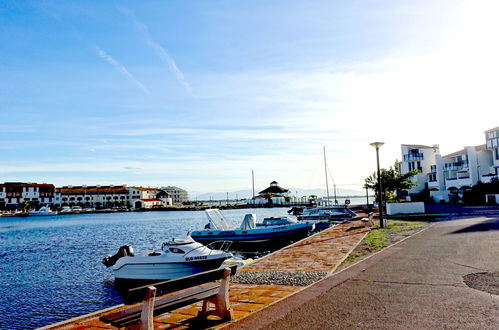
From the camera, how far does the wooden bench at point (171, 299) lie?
19.0 feet

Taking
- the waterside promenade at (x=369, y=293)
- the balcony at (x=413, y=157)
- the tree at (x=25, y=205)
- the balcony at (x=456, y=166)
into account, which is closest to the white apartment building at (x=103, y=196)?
the tree at (x=25, y=205)

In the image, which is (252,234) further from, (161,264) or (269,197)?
(269,197)

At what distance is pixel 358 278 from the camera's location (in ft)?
32.6

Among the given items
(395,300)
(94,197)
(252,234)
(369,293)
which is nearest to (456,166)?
(252,234)

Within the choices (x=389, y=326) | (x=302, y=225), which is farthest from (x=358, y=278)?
(x=302, y=225)

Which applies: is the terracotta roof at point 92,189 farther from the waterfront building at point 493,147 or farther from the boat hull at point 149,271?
the boat hull at point 149,271

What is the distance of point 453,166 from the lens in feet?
232

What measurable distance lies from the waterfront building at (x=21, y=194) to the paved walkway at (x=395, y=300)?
16750 cm

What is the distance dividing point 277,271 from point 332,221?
92.1 feet

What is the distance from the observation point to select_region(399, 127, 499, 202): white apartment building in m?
62.6

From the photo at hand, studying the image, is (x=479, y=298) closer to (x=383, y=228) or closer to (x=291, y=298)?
(x=291, y=298)

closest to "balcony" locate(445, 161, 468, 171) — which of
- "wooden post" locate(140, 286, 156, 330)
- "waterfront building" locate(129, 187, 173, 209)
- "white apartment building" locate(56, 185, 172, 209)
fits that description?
"wooden post" locate(140, 286, 156, 330)

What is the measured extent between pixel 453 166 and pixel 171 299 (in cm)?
7434

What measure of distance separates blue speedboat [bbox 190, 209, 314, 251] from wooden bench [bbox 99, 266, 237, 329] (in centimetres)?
2315
